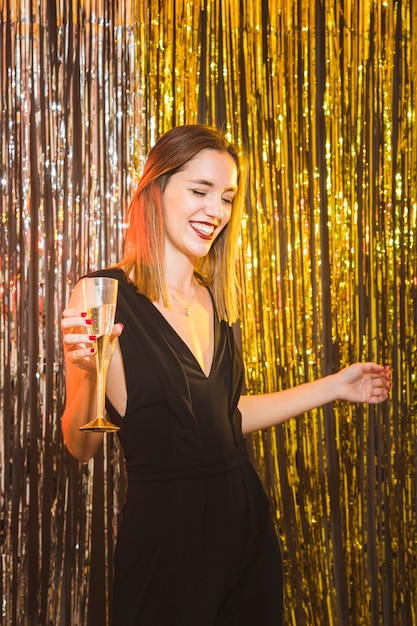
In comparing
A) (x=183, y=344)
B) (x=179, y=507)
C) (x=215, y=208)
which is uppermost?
(x=215, y=208)

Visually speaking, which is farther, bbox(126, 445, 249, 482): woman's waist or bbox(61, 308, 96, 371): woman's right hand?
bbox(126, 445, 249, 482): woman's waist

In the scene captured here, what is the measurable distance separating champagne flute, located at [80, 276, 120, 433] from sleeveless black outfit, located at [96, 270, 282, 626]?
20 cm

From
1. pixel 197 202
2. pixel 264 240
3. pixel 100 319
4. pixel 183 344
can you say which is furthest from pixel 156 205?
pixel 264 240

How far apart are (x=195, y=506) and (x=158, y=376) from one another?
0.83 ft

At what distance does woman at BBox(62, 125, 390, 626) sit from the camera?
1498mm

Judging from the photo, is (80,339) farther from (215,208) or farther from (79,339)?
(215,208)

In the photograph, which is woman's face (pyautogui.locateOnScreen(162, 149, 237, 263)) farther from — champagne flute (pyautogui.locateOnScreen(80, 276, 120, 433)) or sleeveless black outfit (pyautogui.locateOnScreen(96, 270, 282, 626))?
champagne flute (pyautogui.locateOnScreen(80, 276, 120, 433))

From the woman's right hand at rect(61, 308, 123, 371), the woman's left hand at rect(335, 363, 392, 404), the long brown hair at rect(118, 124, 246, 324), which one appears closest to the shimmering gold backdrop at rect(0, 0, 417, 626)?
the woman's left hand at rect(335, 363, 392, 404)

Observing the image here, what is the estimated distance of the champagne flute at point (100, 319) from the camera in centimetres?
133

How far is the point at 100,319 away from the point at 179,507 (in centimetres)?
41

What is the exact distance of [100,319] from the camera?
1338mm

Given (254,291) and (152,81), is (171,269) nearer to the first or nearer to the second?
(254,291)

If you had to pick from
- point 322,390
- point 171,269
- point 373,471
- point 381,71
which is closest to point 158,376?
point 171,269

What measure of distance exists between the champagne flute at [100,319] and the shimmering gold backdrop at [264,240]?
1.27 metres
